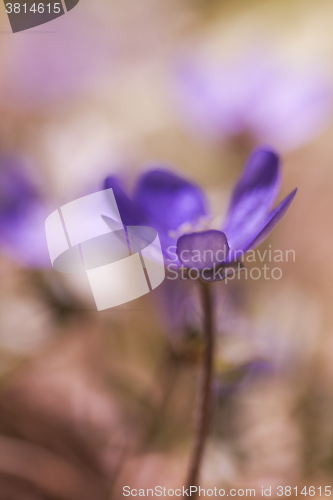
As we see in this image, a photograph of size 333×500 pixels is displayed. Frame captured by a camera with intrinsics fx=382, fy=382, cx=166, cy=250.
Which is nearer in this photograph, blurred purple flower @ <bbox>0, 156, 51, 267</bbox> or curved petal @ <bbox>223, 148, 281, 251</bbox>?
curved petal @ <bbox>223, 148, 281, 251</bbox>

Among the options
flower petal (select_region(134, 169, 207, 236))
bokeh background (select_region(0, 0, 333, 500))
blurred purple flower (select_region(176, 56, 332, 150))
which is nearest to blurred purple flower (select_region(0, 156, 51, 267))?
bokeh background (select_region(0, 0, 333, 500))

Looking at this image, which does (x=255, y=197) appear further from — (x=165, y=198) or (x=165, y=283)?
(x=165, y=283)

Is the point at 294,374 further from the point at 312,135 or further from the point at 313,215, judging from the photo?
the point at 312,135

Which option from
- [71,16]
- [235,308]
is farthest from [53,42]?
[235,308]

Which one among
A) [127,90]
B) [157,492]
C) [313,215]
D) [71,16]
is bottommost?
[157,492]

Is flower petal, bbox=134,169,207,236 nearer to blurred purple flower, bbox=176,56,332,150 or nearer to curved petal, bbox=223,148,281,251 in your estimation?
curved petal, bbox=223,148,281,251

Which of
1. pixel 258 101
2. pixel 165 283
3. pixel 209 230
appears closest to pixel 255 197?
pixel 209 230
